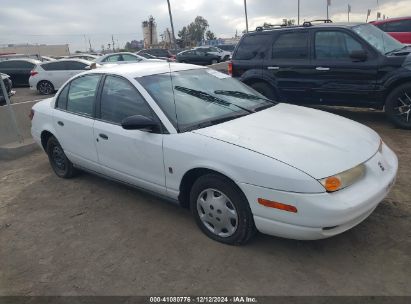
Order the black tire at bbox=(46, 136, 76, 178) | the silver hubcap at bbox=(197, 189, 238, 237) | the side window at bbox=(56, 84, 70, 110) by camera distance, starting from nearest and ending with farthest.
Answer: the silver hubcap at bbox=(197, 189, 238, 237)
the side window at bbox=(56, 84, 70, 110)
the black tire at bbox=(46, 136, 76, 178)

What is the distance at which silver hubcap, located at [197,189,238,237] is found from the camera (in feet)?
11.1

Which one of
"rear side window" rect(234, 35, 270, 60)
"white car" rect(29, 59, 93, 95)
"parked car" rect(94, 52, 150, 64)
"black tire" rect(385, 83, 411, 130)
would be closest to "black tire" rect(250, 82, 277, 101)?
"rear side window" rect(234, 35, 270, 60)

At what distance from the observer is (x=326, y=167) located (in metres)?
3.00

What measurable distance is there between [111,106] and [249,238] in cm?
213

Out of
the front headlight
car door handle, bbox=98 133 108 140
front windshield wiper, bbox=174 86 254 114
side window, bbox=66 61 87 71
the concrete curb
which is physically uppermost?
front windshield wiper, bbox=174 86 254 114

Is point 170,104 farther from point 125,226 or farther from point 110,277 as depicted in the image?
point 110,277

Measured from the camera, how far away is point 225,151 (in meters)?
3.28

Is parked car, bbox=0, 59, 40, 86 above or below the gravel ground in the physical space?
above

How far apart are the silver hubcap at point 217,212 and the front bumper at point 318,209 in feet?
0.89

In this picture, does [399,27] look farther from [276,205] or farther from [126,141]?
[276,205]

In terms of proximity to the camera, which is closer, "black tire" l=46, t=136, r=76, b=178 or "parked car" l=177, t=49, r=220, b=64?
"black tire" l=46, t=136, r=76, b=178

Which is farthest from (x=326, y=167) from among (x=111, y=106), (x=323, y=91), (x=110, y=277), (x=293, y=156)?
(x=323, y=91)

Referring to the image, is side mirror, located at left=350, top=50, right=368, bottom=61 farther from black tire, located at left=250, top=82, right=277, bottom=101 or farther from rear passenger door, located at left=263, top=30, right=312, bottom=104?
black tire, located at left=250, top=82, right=277, bottom=101

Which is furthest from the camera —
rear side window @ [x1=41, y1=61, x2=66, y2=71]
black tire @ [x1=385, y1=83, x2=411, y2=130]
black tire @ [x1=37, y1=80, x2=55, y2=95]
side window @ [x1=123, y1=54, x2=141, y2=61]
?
side window @ [x1=123, y1=54, x2=141, y2=61]
